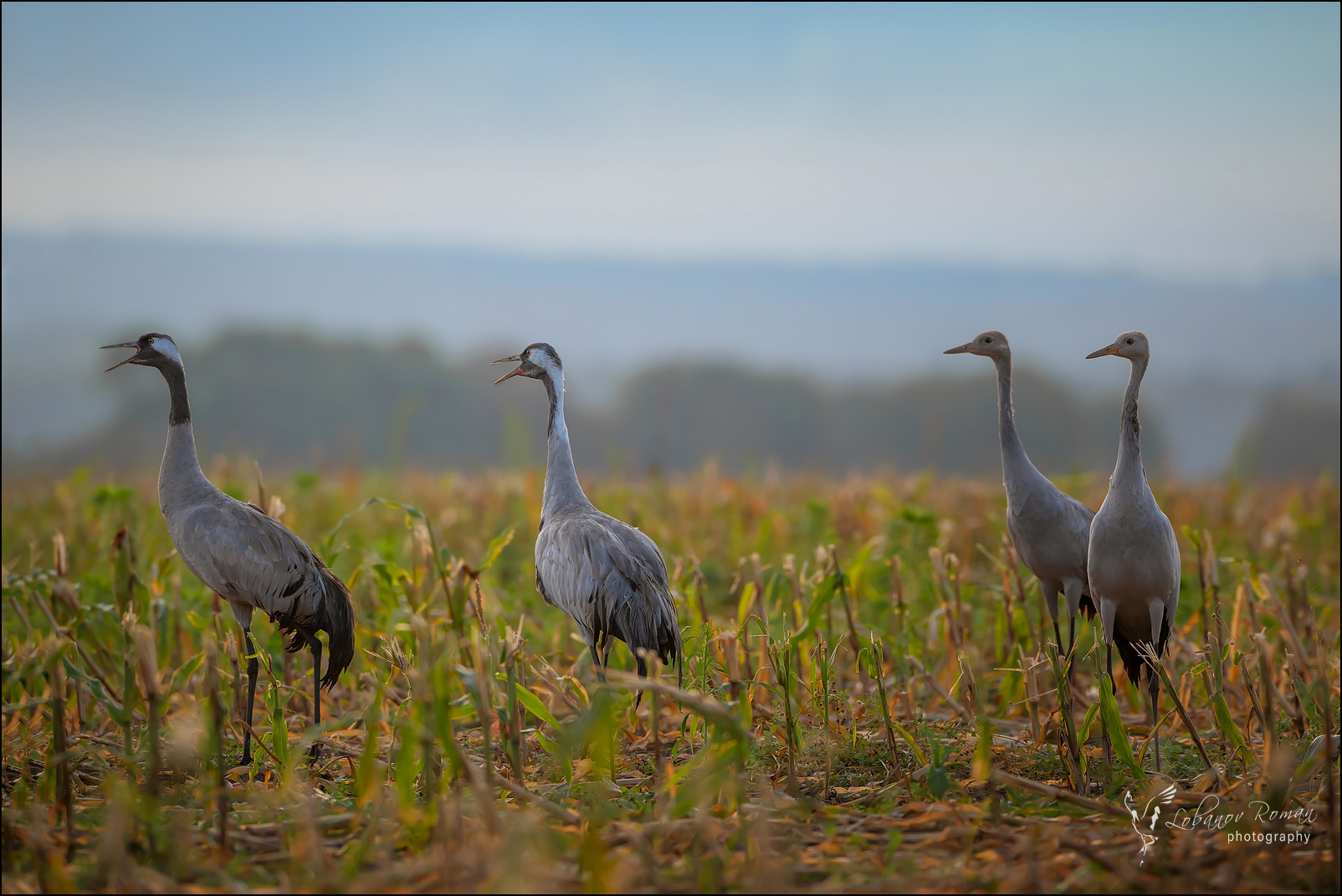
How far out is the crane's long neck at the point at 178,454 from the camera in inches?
181

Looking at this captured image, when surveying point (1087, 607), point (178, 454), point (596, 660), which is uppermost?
point (178, 454)

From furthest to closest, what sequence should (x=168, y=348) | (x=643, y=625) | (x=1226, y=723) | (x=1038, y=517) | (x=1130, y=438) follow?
(x=168, y=348) < (x=1038, y=517) < (x=643, y=625) < (x=1130, y=438) < (x=1226, y=723)

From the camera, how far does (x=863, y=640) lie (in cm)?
430

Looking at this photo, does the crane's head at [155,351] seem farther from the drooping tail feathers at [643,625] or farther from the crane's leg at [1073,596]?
the crane's leg at [1073,596]

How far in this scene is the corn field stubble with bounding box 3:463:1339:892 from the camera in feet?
8.27

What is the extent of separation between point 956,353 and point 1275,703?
7.11 ft

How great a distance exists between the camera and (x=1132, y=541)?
12.8ft

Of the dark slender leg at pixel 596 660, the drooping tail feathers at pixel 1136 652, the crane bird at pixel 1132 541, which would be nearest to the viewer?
the crane bird at pixel 1132 541

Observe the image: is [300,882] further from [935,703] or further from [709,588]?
[709,588]

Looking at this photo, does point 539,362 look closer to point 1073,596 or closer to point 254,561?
point 254,561

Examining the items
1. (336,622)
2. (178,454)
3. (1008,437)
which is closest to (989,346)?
(1008,437)

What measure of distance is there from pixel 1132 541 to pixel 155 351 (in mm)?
4376
